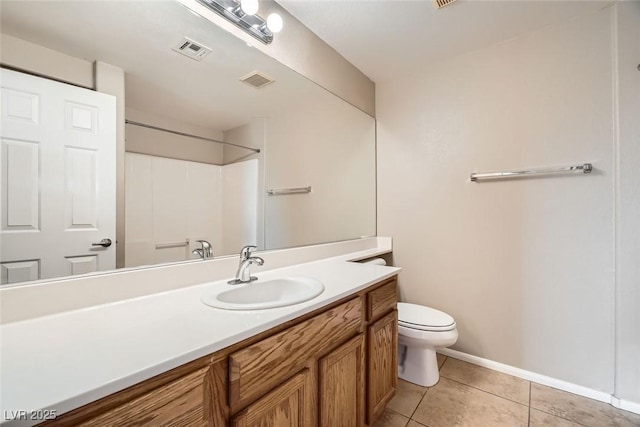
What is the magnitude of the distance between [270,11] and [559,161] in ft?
6.31

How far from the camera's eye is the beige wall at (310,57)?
53.2 inches

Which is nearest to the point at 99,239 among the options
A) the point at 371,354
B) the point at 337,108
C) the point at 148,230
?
the point at 148,230

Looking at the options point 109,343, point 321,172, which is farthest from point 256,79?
point 109,343

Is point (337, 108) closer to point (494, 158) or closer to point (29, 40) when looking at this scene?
point (494, 158)

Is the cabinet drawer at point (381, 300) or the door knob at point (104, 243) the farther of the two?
the cabinet drawer at point (381, 300)

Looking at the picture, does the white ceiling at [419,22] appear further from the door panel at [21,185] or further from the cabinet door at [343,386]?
the cabinet door at [343,386]

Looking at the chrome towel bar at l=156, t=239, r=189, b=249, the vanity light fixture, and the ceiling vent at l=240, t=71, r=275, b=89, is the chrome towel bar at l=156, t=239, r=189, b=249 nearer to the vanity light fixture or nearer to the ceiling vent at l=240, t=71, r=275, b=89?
the ceiling vent at l=240, t=71, r=275, b=89

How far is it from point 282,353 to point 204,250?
61cm

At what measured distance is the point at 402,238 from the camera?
2229 millimetres

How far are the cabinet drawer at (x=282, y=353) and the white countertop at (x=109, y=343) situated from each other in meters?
0.06

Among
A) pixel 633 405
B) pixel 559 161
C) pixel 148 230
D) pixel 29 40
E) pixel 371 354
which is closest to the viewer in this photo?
pixel 29 40

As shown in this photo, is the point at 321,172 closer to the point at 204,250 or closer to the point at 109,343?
the point at 204,250

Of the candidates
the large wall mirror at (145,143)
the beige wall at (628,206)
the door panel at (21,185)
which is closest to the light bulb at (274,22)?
the large wall mirror at (145,143)

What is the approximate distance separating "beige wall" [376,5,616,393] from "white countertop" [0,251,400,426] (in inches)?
54.5
